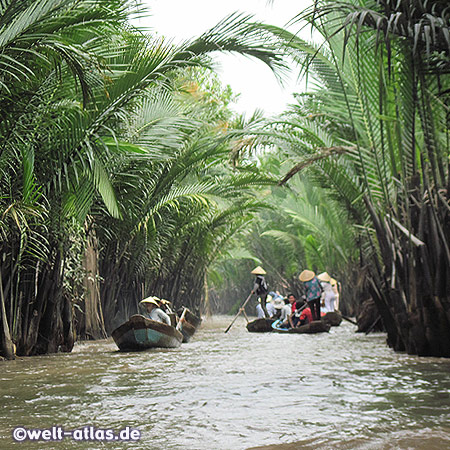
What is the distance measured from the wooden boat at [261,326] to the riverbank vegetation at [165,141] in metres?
4.46

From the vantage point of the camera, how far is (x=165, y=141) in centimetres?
1265

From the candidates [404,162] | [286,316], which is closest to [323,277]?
[286,316]

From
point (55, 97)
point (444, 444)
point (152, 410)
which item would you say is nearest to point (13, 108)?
point (55, 97)

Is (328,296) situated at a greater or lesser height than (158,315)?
greater

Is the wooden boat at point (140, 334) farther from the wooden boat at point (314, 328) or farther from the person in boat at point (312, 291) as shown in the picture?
the person in boat at point (312, 291)

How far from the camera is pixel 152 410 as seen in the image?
18.0 feet

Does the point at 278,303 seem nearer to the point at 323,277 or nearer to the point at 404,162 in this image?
the point at 323,277

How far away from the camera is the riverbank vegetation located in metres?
7.77

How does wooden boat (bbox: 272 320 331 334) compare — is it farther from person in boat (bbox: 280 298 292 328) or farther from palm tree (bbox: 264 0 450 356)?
palm tree (bbox: 264 0 450 356)

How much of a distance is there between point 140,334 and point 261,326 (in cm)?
695

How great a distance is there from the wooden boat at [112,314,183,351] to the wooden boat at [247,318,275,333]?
20.1ft

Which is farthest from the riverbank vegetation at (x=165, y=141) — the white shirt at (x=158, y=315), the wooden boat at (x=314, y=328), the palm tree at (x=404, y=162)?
the wooden boat at (x=314, y=328)

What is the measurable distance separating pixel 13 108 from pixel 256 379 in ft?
14.1

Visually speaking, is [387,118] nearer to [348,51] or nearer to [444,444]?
[348,51]
